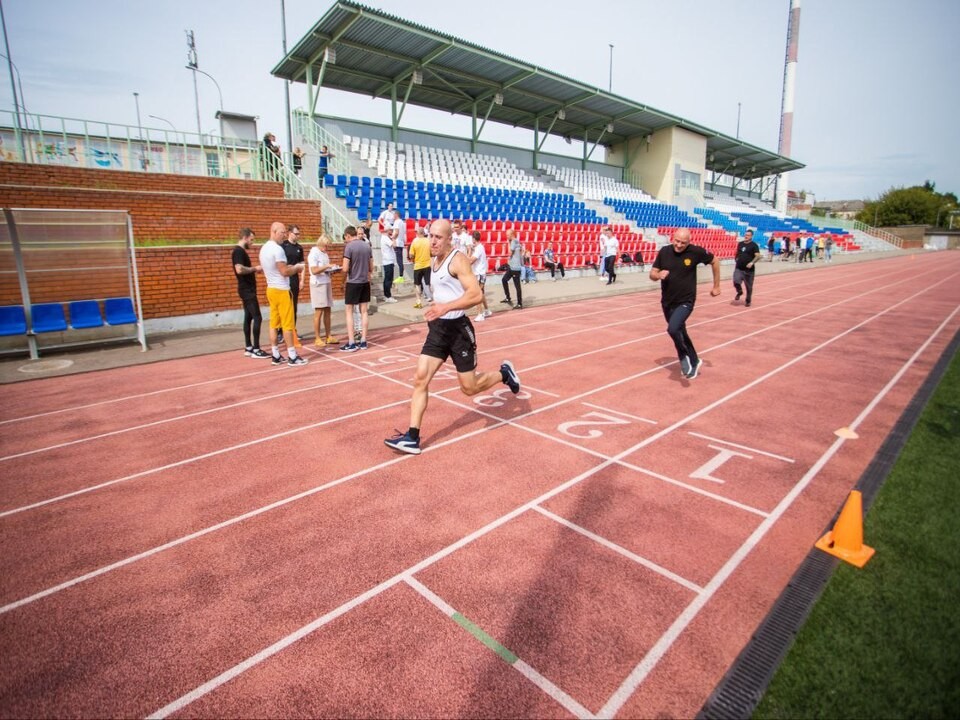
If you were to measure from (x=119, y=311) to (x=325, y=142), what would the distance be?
13467 mm

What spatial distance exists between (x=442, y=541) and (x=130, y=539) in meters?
2.30

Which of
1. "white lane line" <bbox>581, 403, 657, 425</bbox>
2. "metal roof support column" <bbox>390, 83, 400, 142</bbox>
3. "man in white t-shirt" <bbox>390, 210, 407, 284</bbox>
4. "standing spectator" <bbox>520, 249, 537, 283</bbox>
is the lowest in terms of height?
"white lane line" <bbox>581, 403, 657, 425</bbox>

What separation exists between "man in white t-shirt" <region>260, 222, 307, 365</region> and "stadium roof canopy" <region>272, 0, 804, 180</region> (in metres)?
13.2

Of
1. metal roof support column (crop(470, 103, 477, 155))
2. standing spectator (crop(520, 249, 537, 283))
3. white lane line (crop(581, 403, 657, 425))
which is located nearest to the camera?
white lane line (crop(581, 403, 657, 425))

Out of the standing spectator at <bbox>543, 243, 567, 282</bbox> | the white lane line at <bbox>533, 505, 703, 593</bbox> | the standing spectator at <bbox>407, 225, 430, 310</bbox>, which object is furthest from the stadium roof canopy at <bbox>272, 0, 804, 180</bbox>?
the white lane line at <bbox>533, 505, 703, 593</bbox>

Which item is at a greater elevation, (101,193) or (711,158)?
(711,158)

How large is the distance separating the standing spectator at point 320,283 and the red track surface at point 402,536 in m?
2.24

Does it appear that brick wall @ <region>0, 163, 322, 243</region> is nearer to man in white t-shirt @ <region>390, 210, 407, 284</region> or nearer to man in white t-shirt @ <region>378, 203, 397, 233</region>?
man in white t-shirt @ <region>378, 203, 397, 233</region>

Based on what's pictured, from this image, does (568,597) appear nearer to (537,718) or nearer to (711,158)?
(537,718)

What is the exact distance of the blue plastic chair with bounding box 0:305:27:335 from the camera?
895 centimetres

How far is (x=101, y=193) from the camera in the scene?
1184cm

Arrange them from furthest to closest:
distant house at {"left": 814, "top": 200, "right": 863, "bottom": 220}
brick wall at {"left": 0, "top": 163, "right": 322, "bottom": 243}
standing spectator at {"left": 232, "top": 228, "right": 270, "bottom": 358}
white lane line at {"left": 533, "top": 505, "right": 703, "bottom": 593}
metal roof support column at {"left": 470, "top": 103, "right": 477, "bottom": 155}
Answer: distant house at {"left": 814, "top": 200, "right": 863, "bottom": 220}, metal roof support column at {"left": 470, "top": 103, "right": 477, "bottom": 155}, brick wall at {"left": 0, "top": 163, "right": 322, "bottom": 243}, standing spectator at {"left": 232, "top": 228, "right": 270, "bottom": 358}, white lane line at {"left": 533, "top": 505, "right": 703, "bottom": 593}

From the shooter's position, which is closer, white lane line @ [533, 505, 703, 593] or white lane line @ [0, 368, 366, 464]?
white lane line @ [533, 505, 703, 593]

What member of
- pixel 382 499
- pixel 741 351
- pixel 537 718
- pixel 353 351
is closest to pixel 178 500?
pixel 382 499
